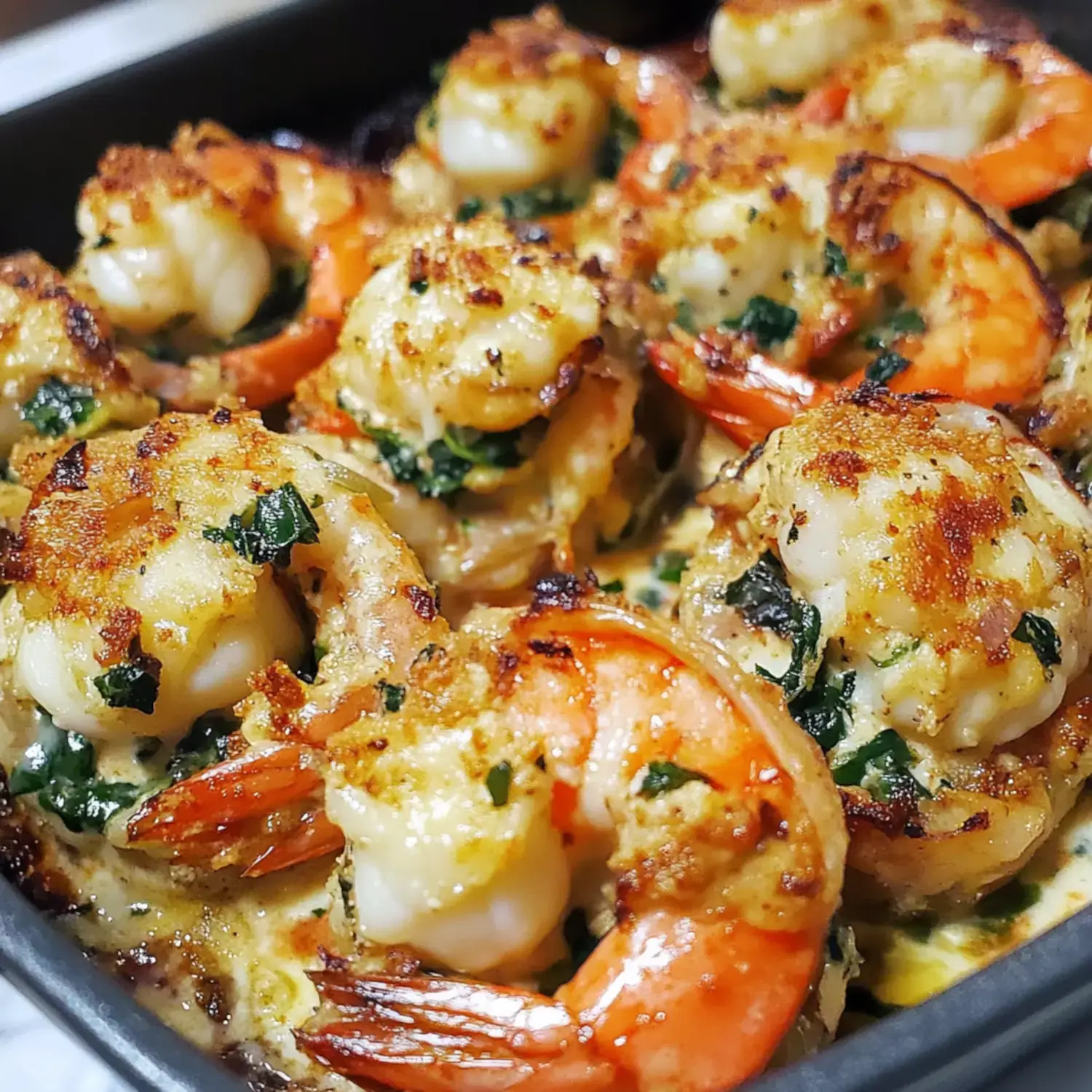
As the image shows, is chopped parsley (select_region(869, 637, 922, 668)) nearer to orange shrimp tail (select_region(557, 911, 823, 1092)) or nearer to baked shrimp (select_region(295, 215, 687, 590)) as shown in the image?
orange shrimp tail (select_region(557, 911, 823, 1092))

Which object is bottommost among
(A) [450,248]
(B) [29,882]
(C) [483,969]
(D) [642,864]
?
(B) [29,882]

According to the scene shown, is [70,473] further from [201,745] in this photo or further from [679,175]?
[679,175]

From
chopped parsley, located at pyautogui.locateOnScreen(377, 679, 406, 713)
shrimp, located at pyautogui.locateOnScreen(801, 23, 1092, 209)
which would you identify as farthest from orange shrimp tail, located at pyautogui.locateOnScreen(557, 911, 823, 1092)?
shrimp, located at pyautogui.locateOnScreen(801, 23, 1092, 209)

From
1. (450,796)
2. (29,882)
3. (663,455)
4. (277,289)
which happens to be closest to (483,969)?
(450,796)

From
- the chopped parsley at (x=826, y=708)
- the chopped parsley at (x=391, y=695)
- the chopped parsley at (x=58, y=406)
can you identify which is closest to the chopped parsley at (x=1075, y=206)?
the chopped parsley at (x=826, y=708)

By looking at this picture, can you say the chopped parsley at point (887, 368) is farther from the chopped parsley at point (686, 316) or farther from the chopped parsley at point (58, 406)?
the chopped parsley at point (58, 406)

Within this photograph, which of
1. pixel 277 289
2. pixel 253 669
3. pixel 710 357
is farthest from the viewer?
pixel 277 289

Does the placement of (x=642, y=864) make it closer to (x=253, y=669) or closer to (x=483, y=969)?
(x=483, y=969)

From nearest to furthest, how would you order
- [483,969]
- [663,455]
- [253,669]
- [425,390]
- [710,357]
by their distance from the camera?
[483,969]
[253,669]
[425,390]
[710,357]
[663,455]
